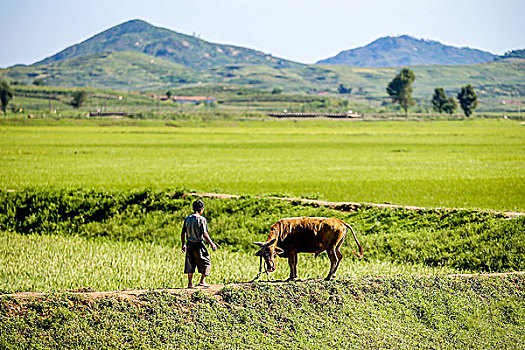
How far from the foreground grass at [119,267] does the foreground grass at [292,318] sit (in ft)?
8.39

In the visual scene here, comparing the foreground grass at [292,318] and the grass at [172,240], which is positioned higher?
the foreground grass at [292,318]

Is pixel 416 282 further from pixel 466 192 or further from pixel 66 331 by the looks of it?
pixel 466 192

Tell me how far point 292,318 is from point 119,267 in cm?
640

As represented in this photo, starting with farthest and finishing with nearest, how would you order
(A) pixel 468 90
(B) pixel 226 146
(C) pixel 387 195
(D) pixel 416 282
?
1. (A) pixel 468 90
2. (B) pixel 226 146
3. (C) pixel 387 195
4. (D) pixel 416 282

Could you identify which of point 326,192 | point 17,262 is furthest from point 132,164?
point 17,262

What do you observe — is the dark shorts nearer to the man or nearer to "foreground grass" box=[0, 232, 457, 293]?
the man

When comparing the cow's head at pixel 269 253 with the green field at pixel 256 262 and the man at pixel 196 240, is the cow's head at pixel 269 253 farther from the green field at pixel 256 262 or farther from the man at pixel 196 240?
the man at pixel 196 240

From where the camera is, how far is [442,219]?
18.8 meters

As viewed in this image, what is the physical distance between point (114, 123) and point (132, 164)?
214 ft

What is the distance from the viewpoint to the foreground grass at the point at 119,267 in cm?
1273

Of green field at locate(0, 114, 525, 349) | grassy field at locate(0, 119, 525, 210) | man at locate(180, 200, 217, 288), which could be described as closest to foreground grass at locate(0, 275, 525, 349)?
green field at locate(0, 114, 525, 349)

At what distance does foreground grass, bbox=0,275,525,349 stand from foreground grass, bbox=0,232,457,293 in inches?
101

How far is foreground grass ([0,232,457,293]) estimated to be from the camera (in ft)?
41.8

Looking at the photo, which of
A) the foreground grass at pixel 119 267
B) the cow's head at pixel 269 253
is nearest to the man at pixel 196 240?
the cow's head at pixel 269 253
